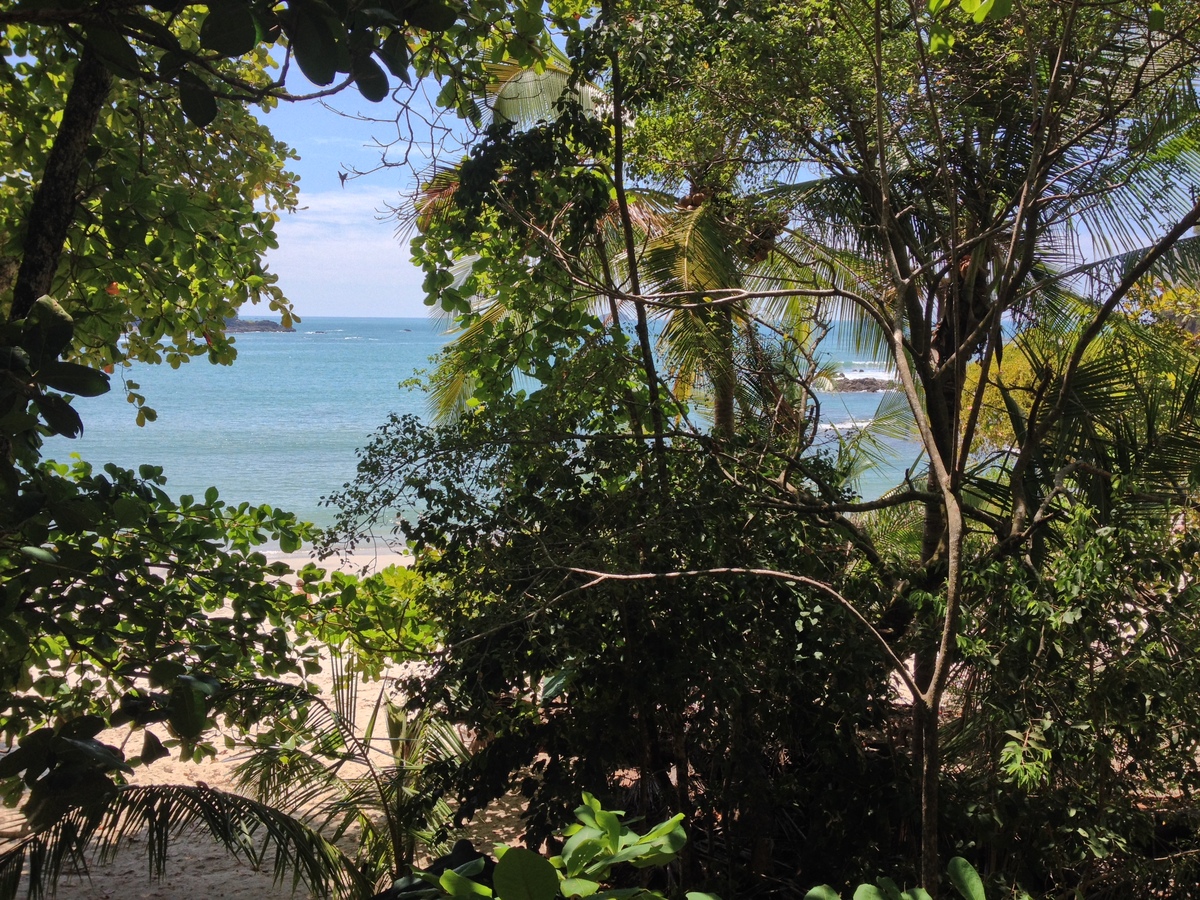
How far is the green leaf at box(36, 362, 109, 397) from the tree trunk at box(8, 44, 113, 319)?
1.46 meters

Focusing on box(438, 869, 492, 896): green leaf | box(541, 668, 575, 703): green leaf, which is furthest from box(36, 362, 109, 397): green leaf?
box(541, 668, 575, 703): green leaf

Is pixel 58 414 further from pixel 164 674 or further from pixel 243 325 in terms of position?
pixel 243 325

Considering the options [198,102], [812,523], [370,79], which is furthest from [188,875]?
[370,79]

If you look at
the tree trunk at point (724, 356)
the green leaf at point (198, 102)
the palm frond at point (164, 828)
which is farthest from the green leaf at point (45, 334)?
the tree trunk at point (724, 356)

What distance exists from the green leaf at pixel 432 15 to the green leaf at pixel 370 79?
0.13 m

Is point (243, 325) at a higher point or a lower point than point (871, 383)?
higher

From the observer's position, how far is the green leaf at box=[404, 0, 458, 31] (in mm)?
1909

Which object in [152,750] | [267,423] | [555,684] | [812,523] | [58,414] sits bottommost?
[555,684]

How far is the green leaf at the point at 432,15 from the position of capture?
1.91 m

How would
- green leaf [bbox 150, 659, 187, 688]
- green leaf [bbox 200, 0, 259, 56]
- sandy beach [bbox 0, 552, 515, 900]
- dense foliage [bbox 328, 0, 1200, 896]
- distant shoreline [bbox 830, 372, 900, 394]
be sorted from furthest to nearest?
1. distant shoreline [bbox 830, 372, 900, 394]
2. sandy beach [bbox 0, 552, 515, 900]
3. dense foliage [bbox 328, 0, 1200, 896]
4. green leaf [bbox 150, 659, 187, 688]
5. green leaf [bbox 200, 0, 259, 56]

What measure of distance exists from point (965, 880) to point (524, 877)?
2.20 ft

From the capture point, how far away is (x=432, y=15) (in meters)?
1.93

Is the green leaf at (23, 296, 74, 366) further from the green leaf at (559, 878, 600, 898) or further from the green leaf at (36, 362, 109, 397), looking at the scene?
the green leaf at (559, 878, 600, 898)

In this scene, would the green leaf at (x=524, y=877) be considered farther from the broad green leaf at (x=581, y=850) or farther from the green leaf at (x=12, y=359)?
the green leaf at (x=12, y=359)
